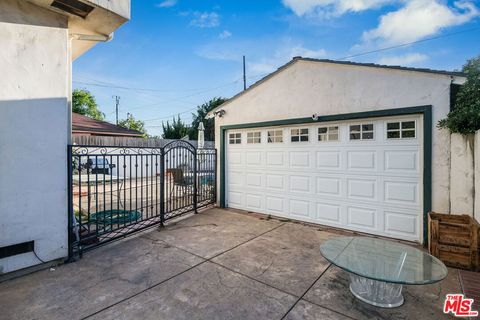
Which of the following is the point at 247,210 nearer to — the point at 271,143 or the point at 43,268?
the point at 271,143

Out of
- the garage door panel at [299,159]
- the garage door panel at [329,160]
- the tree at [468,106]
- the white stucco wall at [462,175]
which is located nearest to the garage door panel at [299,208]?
the garage door panel at [299,159]

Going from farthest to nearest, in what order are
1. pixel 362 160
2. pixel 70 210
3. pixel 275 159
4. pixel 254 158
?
pixel 254 158, pixel 275 159, pixel 362 160, pixel 70 210

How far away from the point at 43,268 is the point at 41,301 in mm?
954

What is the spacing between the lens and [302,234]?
15.7 ft

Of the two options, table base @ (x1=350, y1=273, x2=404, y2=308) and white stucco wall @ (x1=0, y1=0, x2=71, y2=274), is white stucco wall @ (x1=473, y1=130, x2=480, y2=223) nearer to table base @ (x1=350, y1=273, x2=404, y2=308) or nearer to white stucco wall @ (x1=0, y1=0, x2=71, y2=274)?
table base @ (x1=350, y1=273, x2=404, y2=308)

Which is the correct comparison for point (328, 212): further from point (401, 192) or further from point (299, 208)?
point (401, 192)

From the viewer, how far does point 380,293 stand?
8.40 feet

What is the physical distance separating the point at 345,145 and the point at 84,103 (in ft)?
94.9

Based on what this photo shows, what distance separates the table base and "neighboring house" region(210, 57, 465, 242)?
215cm

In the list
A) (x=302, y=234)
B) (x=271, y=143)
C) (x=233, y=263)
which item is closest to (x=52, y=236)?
(x=233, y=263)

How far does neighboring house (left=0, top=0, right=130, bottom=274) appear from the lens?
9.81 ft

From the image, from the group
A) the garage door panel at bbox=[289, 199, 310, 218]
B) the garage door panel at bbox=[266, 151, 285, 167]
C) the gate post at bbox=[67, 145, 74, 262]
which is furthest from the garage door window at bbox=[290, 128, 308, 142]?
the gate post at bbox=[67, 145, 74, 262]

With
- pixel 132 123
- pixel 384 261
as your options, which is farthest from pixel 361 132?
pixel 132 123

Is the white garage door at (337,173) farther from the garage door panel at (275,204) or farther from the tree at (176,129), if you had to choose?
the tree at (176,129)
